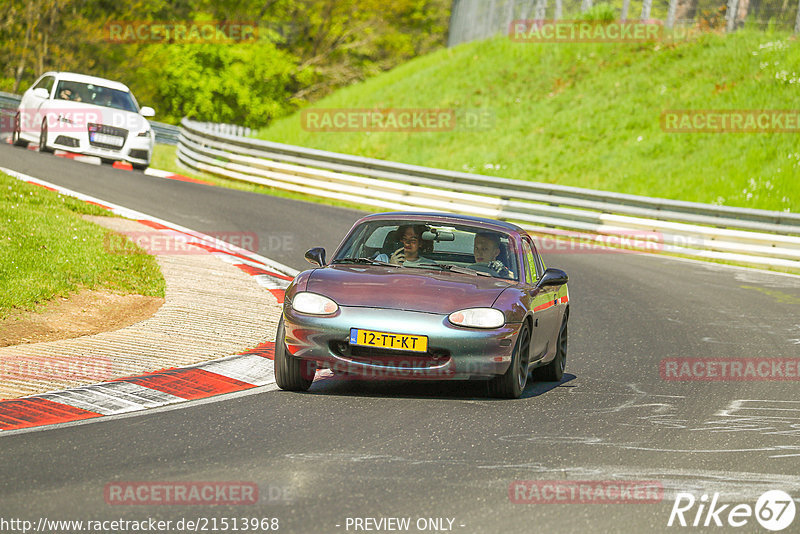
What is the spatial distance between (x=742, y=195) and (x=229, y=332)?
56.8ft

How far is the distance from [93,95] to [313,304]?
1729 cm

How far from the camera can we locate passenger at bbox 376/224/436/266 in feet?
29.3

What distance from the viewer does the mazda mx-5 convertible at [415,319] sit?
774 centimetres

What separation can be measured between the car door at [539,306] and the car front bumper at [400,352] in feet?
2.84

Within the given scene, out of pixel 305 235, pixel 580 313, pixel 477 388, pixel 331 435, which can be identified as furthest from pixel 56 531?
pixel 305 235

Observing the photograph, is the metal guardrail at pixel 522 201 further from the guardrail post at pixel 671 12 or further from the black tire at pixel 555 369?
the black tire at pixel 555 369

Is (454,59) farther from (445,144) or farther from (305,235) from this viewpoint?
(305,235)

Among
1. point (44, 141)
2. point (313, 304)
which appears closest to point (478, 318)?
point (313, 304)

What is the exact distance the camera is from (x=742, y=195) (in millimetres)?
24734

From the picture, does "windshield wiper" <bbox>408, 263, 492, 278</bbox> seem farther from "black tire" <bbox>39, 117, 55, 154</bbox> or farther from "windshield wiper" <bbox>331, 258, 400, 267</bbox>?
"black tire" <bbox>39, 117, 55, 154</bbox>

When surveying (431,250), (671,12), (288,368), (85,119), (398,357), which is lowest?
(288,368)

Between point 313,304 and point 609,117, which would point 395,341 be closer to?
point 313,304

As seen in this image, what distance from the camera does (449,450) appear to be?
21.0 feet

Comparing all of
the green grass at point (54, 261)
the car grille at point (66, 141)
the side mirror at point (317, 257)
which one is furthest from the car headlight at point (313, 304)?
the car grille at point (66, 141)
